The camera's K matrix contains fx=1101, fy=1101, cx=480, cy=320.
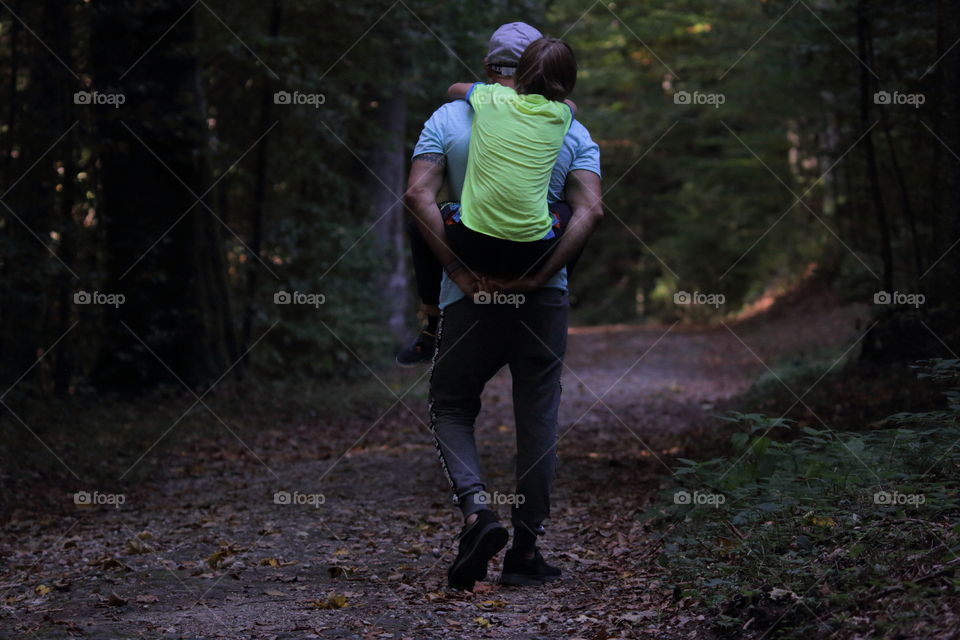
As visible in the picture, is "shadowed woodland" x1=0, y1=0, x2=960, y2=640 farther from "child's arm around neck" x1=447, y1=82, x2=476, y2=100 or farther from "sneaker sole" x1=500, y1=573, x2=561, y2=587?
"child's arm around neck" x1=447, y1=82, x2=476, y2=100

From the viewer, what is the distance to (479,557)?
419 centimetres

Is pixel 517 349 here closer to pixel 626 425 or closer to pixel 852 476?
pixel 852 476

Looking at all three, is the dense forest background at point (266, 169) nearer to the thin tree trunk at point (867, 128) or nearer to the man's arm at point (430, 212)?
the thin tree trunk at point (867, 128)

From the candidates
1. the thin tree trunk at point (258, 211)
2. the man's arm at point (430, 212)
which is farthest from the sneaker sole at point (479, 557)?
the thin tree trunk at point (258, 211)

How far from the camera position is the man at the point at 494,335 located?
419 cm

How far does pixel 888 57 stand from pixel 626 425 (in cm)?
480

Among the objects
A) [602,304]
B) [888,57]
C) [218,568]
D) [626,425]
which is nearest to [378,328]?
[626,425]

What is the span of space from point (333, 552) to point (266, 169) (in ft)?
31.3

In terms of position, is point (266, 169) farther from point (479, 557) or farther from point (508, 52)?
point (479, 557)

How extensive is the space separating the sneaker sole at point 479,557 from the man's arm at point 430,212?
91 cm

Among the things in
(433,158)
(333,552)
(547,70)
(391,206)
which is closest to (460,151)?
(433,158)

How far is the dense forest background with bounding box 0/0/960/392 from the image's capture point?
1006 cm

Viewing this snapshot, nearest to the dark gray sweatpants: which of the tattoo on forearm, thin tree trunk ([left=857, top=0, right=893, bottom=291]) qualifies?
the tattoo on forearm

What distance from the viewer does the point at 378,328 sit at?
17.2 meters
